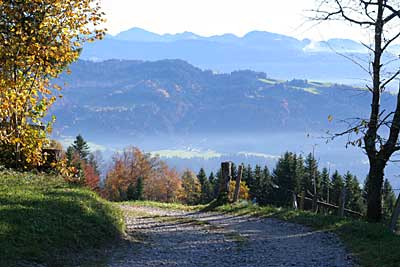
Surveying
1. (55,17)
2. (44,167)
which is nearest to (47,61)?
(55,17)

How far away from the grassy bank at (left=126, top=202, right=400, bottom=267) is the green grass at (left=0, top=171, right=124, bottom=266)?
6.18 meters

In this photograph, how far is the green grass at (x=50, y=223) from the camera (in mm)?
10268

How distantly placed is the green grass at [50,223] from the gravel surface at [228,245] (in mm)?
723

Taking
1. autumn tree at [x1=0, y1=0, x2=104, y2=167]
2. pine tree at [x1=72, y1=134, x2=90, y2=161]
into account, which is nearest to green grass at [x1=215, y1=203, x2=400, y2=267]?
autumn tree at [x1=0, y1=0, x2=104, y2=167]

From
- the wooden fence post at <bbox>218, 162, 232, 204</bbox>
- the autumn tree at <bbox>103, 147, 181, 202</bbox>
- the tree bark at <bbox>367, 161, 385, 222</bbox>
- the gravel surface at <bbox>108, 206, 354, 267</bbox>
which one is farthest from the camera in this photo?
the autumn tree at <bbox>103, 147, 181, 202</bbox>

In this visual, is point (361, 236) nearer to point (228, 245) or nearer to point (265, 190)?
point (228, 245)

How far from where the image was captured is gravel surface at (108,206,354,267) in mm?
11766

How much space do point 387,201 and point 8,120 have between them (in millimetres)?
57678

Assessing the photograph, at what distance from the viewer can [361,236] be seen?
45.5 feet

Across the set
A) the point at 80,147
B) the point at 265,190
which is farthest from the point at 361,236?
the point at 80,147

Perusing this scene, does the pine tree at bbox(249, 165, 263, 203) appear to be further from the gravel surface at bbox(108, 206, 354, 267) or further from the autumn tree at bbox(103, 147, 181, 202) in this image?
the gravel surface at bbox(108, 206, 354, 267)

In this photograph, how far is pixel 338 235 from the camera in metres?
14.7

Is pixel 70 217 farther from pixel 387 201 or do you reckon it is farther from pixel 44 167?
pixel 387 201

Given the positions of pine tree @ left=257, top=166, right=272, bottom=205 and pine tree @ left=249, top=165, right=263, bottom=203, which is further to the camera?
pine tree @ left=249, top=165, right=263, bottom=203
